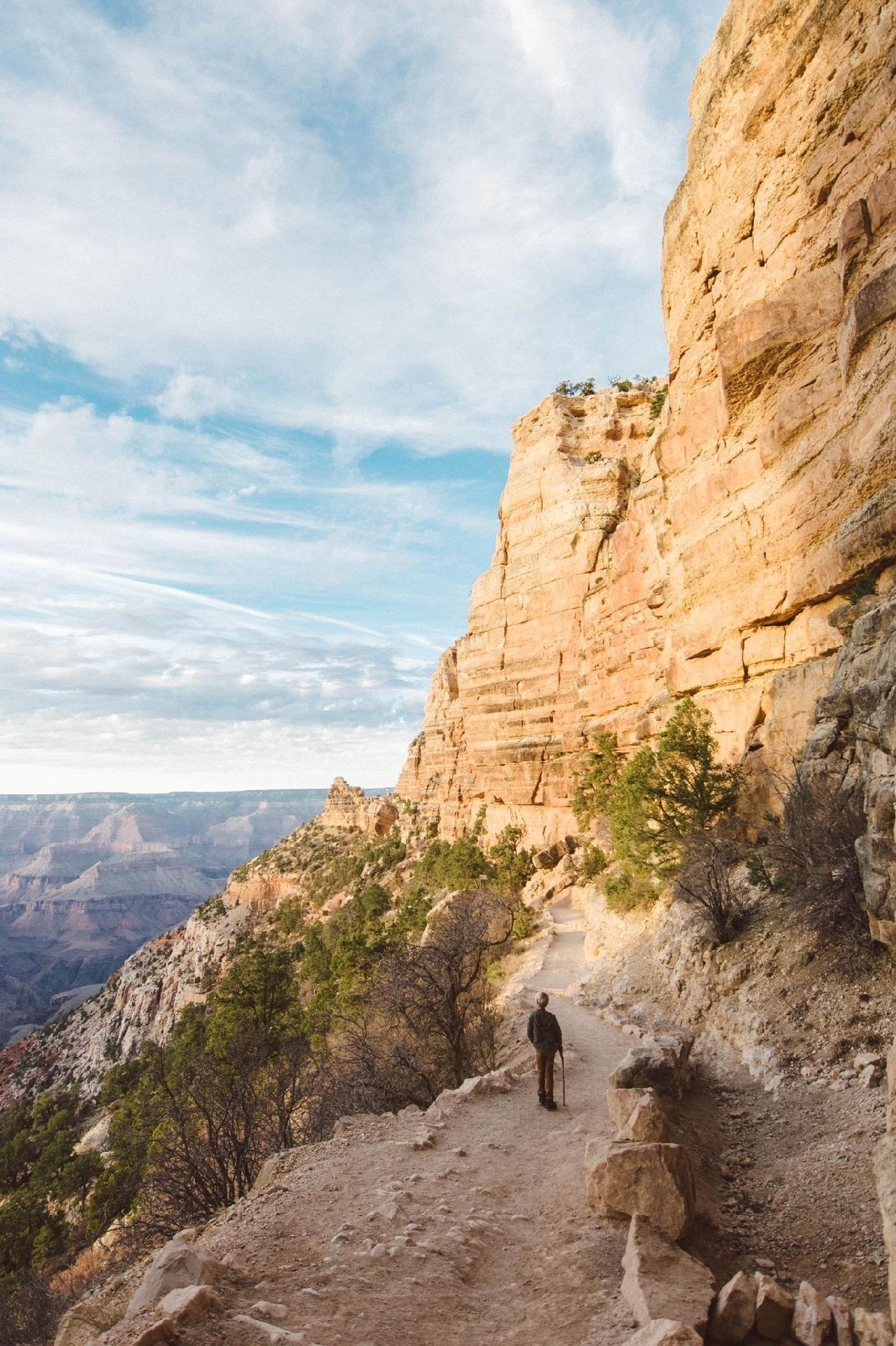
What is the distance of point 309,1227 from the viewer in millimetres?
6188

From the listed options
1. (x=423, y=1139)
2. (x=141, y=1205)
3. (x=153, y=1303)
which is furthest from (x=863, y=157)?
(x=141, y=1205)

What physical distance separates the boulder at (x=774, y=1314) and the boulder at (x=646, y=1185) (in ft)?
4.27

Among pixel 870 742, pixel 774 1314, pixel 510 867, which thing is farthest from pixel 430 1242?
pixel 510 867

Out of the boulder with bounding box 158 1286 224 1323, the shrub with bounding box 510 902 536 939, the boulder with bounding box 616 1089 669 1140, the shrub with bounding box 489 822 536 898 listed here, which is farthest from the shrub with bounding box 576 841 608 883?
the boulder with bounding box 158 1286 224 1323

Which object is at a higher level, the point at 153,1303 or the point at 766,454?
the point at 766,454

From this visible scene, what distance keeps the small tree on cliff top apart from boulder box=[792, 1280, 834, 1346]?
464 inches

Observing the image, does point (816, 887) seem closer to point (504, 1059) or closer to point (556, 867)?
point (504, 1059)

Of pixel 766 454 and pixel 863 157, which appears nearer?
pixel 863 157

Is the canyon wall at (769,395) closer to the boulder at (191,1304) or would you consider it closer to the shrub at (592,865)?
the shrub at (592,865)

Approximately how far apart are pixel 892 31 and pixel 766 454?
897 centimetres

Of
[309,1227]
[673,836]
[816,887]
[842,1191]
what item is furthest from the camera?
[673,836]

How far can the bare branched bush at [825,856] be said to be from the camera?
9070 millimetres

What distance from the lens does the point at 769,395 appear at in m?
18.6

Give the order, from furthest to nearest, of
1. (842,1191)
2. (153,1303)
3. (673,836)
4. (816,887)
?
(673,836)
(816,887)
(842,1191)
(153,1303)
